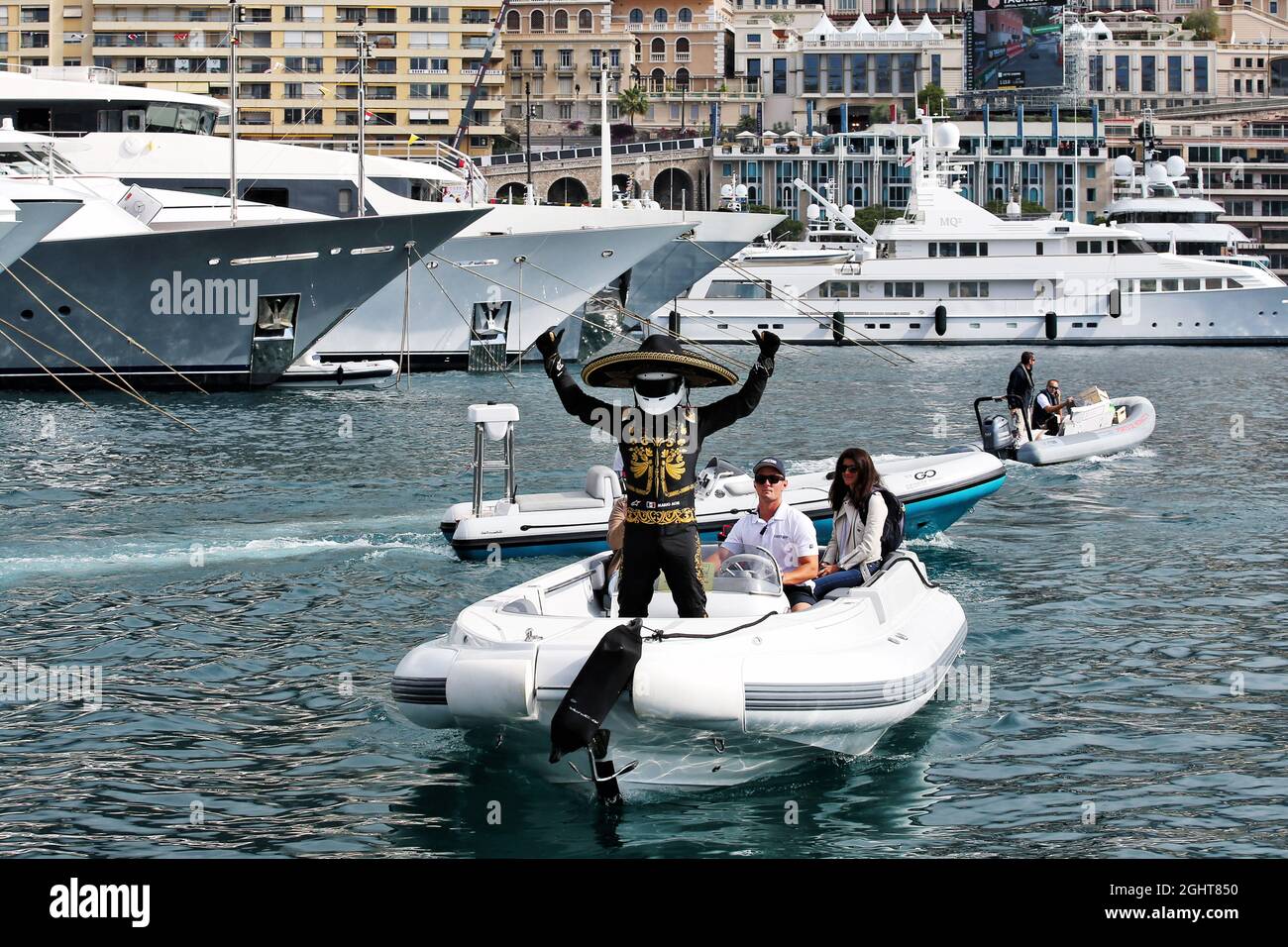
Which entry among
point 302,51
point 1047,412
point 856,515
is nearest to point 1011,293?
point 1047,412

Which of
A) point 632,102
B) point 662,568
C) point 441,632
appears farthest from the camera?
point 632,102

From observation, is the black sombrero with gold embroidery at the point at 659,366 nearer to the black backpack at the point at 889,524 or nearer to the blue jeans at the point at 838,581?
the blue jeans at the point at 838,581

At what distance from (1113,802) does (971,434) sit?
73.2 ft

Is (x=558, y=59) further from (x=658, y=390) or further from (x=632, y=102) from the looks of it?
(x=658, y=390)

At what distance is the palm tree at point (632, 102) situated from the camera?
455 feet

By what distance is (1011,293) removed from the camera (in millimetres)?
64938

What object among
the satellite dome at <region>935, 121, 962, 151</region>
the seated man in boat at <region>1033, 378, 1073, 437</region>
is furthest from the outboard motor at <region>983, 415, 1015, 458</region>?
the satellite dome at <region>935, 121, 962, 151</region>

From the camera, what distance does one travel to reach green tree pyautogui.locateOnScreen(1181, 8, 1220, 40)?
16462 cm

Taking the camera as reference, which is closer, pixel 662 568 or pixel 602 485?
→ pixel 662 568

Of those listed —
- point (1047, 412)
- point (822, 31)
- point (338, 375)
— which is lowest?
point (338, 375)

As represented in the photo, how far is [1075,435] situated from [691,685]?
17.9 metres

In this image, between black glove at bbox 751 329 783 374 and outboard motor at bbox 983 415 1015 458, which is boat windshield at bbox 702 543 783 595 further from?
outboard motor at bbox 983 415 1015 458

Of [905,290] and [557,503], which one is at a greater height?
[905,290]

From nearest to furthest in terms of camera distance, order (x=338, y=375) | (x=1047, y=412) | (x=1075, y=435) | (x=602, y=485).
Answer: (x=602, y=485)
(x=1075, y=435)
(x=1047, y=412)
(x=338, y=375)
